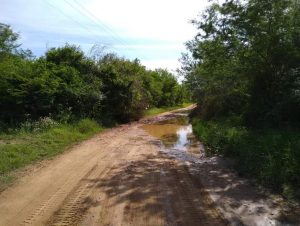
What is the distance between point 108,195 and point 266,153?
5109 mm

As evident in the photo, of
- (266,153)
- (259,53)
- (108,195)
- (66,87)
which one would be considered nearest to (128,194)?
(108,195)

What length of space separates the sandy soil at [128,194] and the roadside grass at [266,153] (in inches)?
24.4

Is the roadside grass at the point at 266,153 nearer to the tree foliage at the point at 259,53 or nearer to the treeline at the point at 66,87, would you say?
the tree foliage at the point at 259,53

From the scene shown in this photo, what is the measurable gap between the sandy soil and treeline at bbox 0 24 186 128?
269 inches

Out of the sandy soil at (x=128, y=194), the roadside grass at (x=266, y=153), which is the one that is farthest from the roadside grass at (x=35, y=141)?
the roadside grass at (x=266, y=153)

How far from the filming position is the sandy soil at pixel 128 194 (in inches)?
273

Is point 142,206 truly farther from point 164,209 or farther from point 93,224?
point 93,224

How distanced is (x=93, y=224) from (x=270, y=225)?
2996mm

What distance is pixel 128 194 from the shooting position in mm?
8359

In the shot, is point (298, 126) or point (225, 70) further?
point (225, 70)

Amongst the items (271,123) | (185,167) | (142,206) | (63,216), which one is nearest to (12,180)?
(63,216)

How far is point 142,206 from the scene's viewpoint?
24.7 feet

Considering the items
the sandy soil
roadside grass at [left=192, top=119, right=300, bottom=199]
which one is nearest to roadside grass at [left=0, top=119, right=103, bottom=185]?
the sandy soil

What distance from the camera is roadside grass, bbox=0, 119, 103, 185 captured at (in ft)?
37.3
